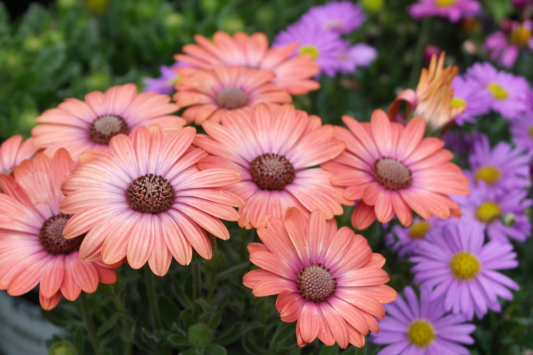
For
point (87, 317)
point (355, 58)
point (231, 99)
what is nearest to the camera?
point (87, 317)

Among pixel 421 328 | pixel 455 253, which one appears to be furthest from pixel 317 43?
pixel 421 328

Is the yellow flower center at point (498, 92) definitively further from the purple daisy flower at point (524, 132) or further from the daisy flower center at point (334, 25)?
the daisy flower center at point (334, 25)

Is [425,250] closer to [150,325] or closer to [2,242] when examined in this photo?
[150,325]

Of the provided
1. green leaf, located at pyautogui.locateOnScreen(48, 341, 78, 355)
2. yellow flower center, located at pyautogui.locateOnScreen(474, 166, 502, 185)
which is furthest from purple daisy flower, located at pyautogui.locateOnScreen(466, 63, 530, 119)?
green leaf, located at pyautogui.locateOnScreen(48, 341, 78, 355)

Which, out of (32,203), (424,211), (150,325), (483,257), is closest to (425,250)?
(483,257)

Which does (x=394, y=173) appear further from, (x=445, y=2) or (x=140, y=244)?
(x=445, y=2)

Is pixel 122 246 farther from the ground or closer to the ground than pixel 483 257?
closer to the ground
